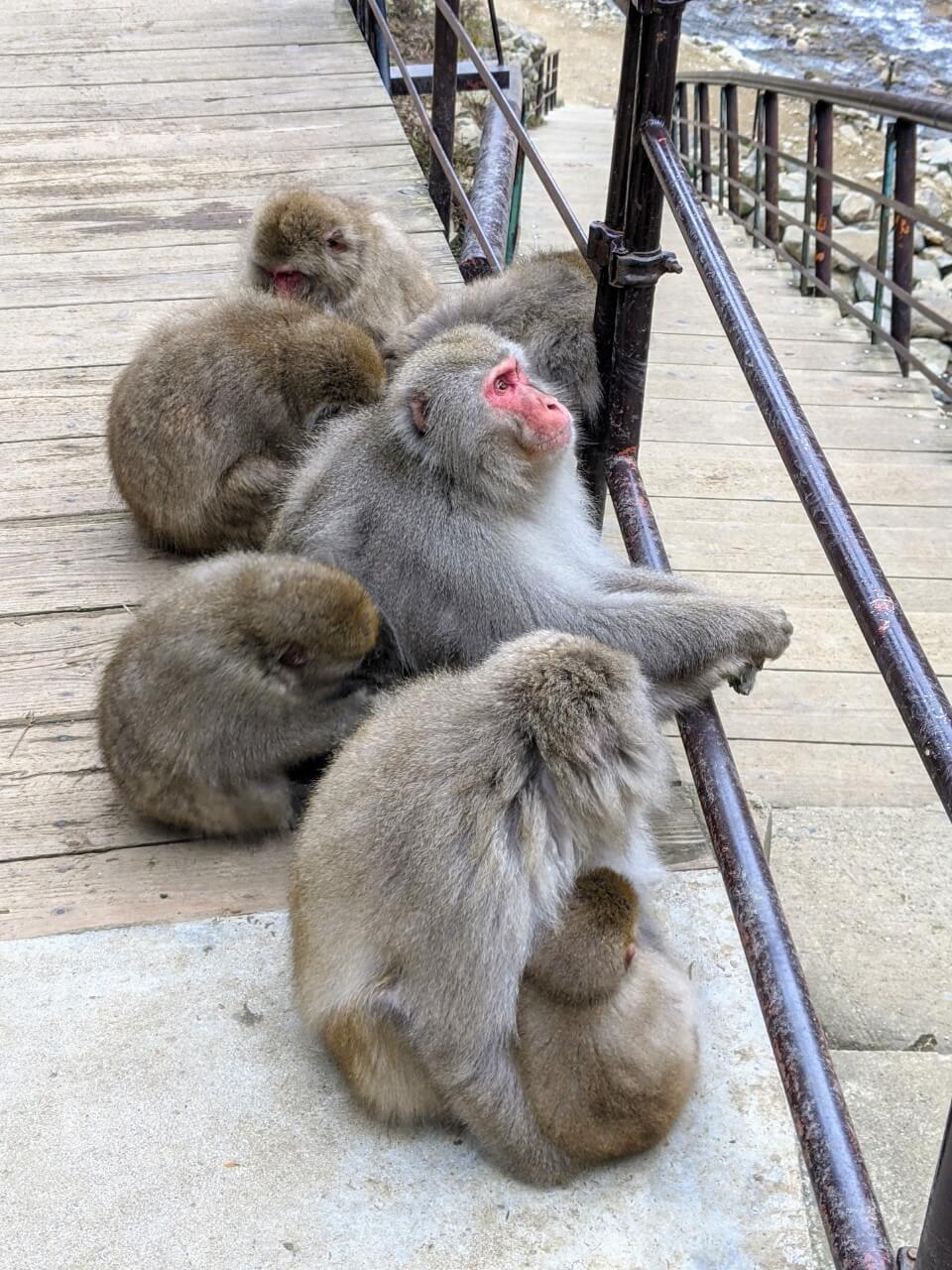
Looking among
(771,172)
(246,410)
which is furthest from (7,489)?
(771,172)

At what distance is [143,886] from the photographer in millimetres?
2299

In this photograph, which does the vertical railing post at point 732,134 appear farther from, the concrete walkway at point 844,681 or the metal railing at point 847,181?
the concrete walkway at point 844,681

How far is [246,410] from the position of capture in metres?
2.92

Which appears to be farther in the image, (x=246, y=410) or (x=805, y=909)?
(x=805, y=909)

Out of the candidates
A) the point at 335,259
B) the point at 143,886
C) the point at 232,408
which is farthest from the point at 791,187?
the point at 143,886

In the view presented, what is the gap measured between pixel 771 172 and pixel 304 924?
8.85m

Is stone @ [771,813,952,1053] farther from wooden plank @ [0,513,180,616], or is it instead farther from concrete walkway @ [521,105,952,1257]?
wooden plank @ [0,513,180,616]

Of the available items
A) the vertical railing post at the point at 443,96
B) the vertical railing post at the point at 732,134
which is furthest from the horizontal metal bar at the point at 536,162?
the vertical railing post at the point at 732,134

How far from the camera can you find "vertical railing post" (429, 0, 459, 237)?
4832 millimetres

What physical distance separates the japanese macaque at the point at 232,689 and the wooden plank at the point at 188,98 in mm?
3896

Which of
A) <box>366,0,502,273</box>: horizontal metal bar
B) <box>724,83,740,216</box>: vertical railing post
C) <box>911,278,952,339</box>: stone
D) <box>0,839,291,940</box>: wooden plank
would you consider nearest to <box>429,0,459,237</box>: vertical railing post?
<box>366,0,502,273</box>: horizontal metal bar

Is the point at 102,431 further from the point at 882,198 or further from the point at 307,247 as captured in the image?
the point at 882,198

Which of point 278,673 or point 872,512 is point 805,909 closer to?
point 278,673

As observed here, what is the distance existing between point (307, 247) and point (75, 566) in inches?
41.2
